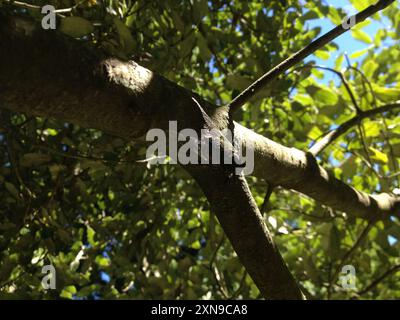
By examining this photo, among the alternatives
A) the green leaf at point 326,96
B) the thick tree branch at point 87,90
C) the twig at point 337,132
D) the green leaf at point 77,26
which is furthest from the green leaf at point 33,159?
the green leaf at point 326,96

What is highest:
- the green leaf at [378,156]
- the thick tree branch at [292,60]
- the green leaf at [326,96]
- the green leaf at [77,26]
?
the green leaf at [326,96]

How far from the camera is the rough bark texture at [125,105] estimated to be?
0.79 metres

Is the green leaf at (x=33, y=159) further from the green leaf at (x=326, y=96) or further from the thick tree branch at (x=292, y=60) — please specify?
the green leaf at (x=326, y=96)

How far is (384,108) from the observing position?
178 centimetres

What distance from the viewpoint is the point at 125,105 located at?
0.94 m

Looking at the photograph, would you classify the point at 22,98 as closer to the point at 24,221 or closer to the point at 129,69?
the point at 129,69

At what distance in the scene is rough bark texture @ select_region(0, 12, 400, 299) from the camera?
79 centimetres

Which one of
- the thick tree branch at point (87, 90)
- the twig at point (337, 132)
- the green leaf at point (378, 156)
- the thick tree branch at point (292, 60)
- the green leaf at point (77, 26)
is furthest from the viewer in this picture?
the green leaf at point (378, 156)

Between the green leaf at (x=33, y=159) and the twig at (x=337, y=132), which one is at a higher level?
the twig at (x=337, y=132)

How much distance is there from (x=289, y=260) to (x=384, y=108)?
80cm

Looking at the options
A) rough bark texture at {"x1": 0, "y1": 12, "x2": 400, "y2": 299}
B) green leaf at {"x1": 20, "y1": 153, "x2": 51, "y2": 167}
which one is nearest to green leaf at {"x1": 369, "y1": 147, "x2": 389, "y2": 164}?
rough bark texture at {"x1": 0, "y1": 12, "x2": 400, "y2": 299}

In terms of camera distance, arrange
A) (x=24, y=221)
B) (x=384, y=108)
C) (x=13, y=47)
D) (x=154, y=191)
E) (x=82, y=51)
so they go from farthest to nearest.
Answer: (x=154, y=191)
(x=384, y=108)
(x=24, y=221)
(x=82, y=51)
(x=13, y=47)

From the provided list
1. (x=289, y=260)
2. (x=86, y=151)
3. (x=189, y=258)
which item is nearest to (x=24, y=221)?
(x=86, y=151)

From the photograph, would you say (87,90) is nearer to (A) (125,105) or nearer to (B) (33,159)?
(A) (125,105)
